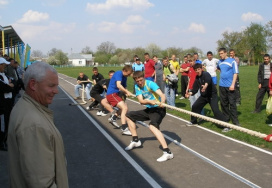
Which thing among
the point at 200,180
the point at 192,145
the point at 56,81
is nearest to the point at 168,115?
the point at 192,145

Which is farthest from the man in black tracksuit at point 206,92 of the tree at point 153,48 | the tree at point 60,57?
the tree at point 60,57

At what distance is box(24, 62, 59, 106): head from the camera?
7.02 ft

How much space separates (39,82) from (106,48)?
141 metres

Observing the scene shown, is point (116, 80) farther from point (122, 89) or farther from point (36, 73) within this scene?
point (36, 73)

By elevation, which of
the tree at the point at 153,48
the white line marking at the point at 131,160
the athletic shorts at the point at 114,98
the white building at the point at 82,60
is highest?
the tree at the point at 153,48

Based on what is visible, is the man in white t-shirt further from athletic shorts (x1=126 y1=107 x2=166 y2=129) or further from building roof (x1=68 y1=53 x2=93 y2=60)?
building roof (x1=68 y1=53 x2=93 y2=60)

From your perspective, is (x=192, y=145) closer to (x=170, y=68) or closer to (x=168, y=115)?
(x=168, y=115)

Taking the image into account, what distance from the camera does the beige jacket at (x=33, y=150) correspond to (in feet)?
6.24

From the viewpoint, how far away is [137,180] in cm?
488

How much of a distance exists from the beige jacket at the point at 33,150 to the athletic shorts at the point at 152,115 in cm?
412

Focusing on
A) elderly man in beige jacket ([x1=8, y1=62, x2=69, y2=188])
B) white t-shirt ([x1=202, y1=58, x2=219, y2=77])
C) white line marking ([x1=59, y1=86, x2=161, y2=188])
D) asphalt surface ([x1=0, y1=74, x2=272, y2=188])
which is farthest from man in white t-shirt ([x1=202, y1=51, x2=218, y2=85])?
elderly man in beige jacket ([x1=8, y1=62, x2=69, y2=188])

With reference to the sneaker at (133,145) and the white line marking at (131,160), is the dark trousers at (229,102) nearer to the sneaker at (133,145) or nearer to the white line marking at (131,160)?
the sneaker at (133,145)

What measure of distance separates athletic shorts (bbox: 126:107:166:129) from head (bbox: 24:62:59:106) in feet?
13.5

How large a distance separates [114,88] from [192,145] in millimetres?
2933
